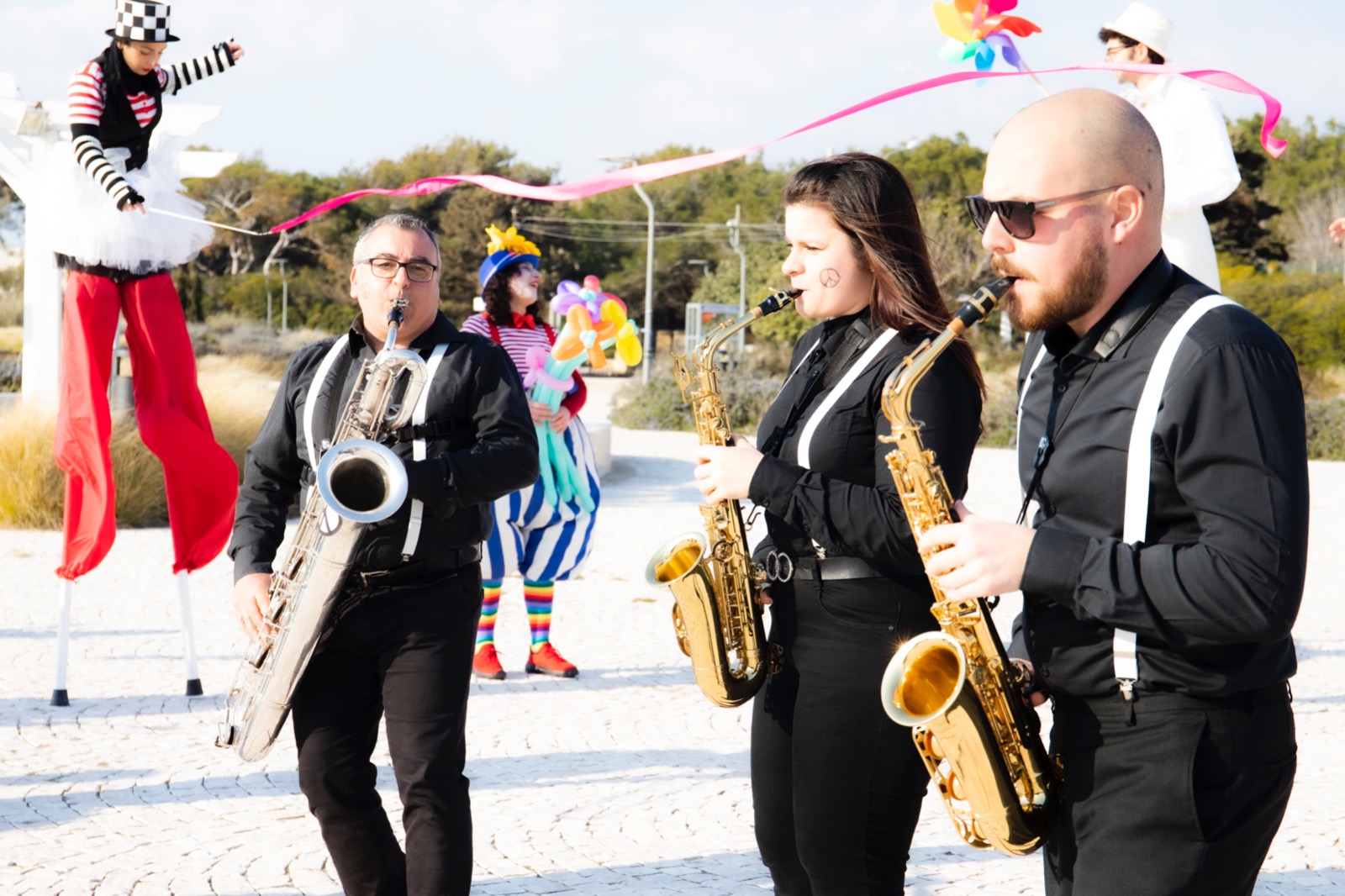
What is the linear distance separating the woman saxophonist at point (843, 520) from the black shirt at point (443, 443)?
0.74m

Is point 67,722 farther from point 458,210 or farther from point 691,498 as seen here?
point 458,210

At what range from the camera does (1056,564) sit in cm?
192

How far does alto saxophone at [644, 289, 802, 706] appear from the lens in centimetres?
310

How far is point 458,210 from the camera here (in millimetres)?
50594

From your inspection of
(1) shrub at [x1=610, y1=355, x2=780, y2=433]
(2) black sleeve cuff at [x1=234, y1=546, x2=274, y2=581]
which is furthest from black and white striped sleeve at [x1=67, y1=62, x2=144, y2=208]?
(1) shrub at [x1=610, y1=355, x2=780, y2=433]

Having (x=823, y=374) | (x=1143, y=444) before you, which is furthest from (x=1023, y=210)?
(x=823, y=374)

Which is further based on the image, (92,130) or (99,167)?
(92,130)

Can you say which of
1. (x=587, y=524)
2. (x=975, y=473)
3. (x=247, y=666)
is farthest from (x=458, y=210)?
(x=247, y=666)

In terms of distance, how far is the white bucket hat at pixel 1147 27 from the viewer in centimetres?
451

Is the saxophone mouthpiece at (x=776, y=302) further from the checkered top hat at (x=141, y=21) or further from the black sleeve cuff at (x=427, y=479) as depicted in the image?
the checkered top hat at (x=141, y=21)

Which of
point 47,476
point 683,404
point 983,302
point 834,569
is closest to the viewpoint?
point 983,302

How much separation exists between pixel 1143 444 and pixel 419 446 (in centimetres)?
204

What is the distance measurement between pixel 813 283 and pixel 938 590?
0.89 metres

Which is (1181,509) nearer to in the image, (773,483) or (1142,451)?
(1142,451)
